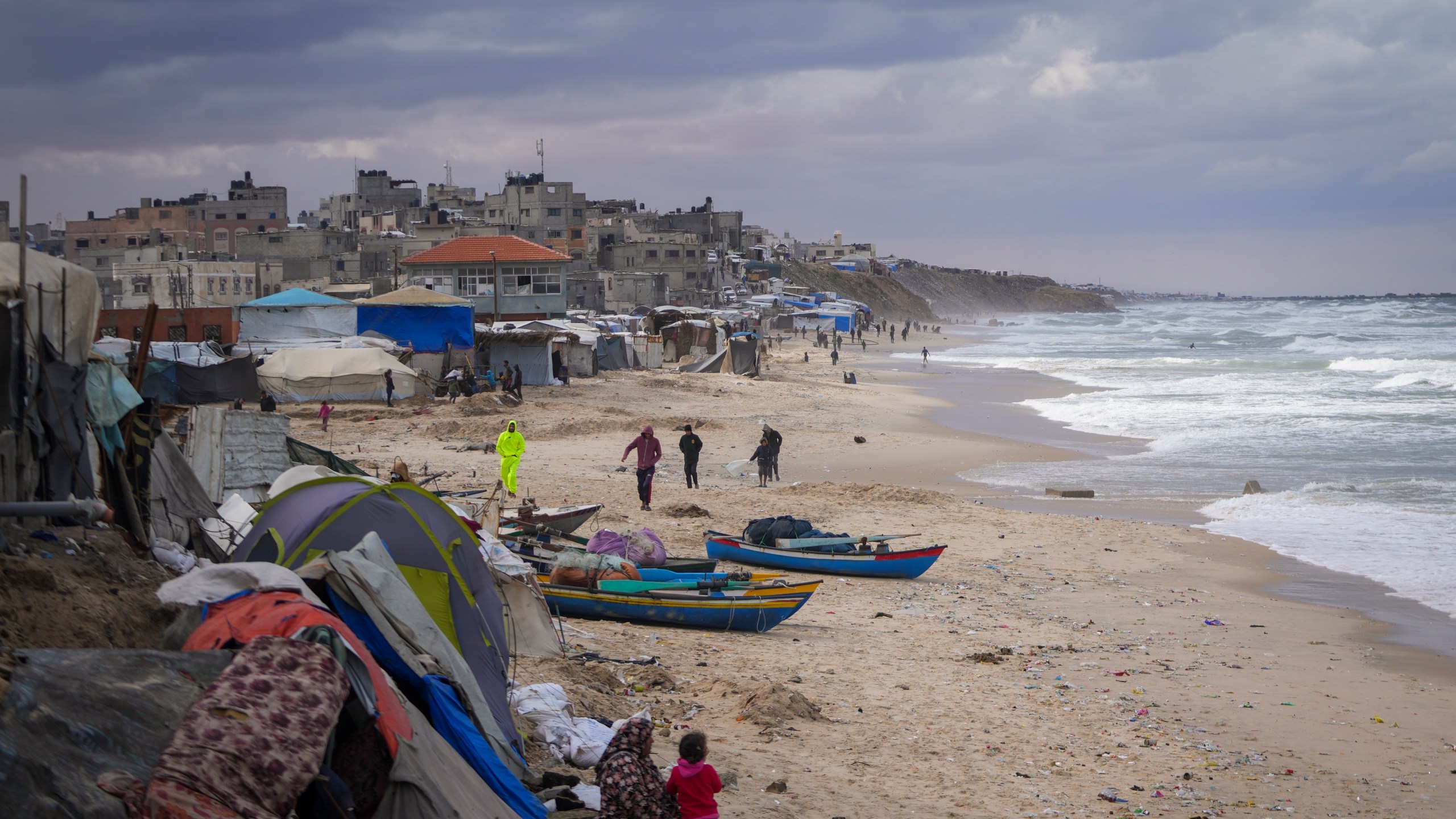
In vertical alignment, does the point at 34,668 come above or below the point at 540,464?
above

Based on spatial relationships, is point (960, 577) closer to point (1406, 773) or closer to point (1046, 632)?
point (1046, 632)

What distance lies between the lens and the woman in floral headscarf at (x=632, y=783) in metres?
5.94

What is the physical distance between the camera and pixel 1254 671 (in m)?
12.2

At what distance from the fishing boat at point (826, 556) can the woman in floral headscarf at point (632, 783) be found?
9.09 meters

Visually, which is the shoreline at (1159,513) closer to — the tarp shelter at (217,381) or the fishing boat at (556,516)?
the fishing boat at (556,516)

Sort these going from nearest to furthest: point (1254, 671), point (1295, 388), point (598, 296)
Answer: point (1254, 671) → point (1295, 388) → point (598, 296)

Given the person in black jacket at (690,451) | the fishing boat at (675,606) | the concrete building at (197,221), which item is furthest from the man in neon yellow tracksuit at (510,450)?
the concrete building at (197,221)

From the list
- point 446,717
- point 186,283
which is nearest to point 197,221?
point 186,283

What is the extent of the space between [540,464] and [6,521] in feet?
55.5

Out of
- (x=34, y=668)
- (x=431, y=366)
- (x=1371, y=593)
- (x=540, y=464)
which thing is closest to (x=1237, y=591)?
(x=1371, y=593)

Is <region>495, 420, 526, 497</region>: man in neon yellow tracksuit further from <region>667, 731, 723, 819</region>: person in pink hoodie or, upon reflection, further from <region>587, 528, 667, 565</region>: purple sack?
<region>667, 731, 723, 819</region>: person in pink hoodie

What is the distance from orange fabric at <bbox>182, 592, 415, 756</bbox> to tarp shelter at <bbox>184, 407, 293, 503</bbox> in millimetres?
5957

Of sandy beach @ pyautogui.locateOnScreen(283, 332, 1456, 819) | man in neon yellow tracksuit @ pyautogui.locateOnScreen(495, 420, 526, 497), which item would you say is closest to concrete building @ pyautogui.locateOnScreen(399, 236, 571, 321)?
sandy beach @ pyautogui.locateOnScreen(283, 332, 1456, 819)

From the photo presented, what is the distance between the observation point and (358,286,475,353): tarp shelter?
35.9 m
